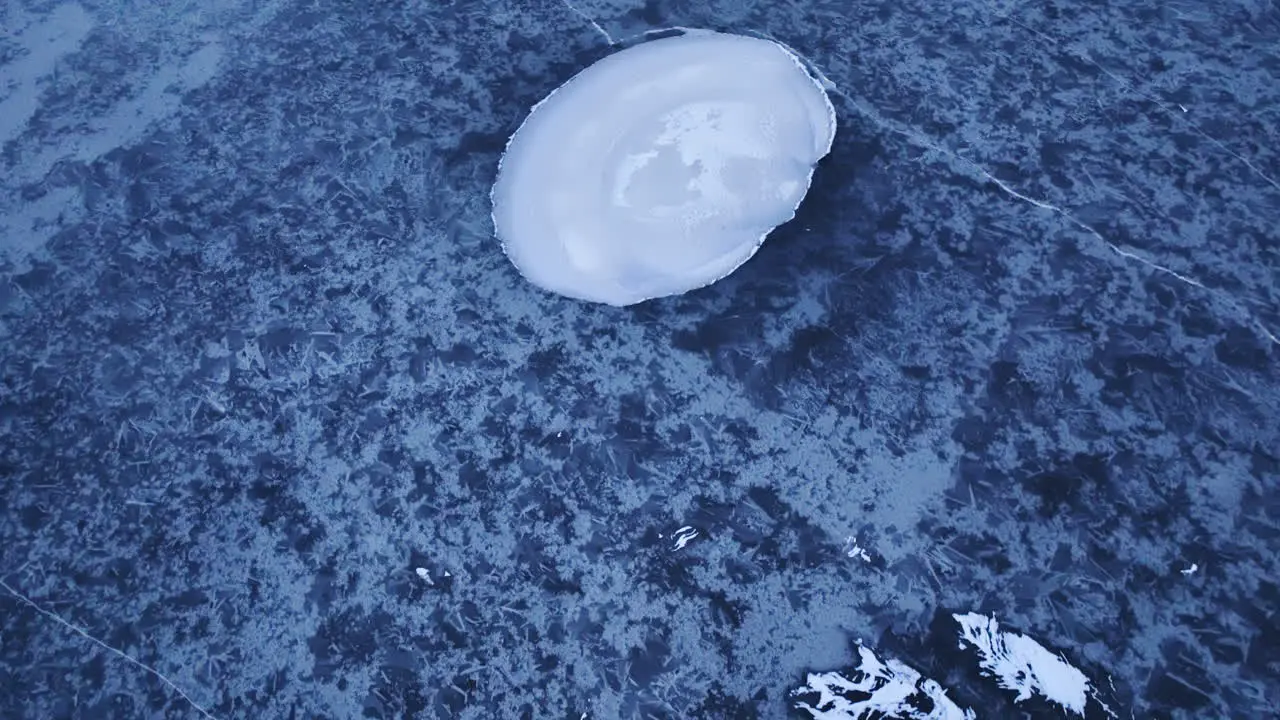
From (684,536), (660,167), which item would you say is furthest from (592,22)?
(684,536)

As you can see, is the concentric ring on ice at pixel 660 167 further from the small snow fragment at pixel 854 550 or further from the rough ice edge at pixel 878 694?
the rough ice edge at pixel 878 694

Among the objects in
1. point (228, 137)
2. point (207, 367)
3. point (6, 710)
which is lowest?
point (6, 710)

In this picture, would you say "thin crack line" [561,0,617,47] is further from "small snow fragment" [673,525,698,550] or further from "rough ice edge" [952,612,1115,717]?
"rough ice edge" [952,612,1115,717]

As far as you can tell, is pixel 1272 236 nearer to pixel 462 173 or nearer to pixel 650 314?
pixel 650 314

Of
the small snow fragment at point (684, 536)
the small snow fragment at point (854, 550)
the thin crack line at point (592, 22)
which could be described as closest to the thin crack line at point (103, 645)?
the small snow fragment at point (684, 536)

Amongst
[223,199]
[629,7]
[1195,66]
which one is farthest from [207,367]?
[1195,66]

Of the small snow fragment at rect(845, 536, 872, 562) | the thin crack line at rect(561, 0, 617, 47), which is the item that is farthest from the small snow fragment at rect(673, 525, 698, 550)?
the thin crack line at rect(561, 0, 617, 47)
